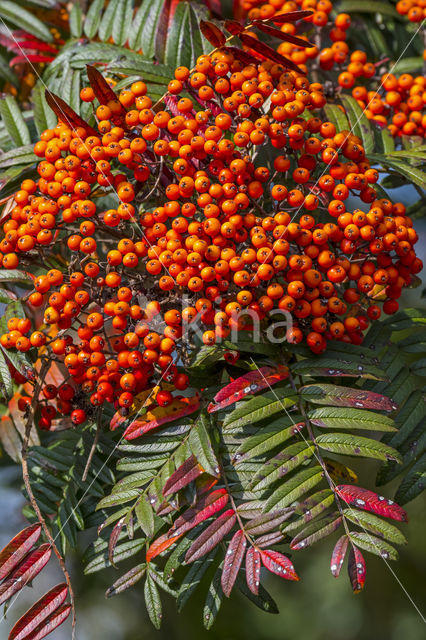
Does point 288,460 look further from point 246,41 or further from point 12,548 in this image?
point 246,41

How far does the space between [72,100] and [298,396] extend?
90cm

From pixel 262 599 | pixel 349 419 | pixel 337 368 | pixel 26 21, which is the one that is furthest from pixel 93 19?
pixel 262 599

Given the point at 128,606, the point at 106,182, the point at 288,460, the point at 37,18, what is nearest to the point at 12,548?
the point at 288,460

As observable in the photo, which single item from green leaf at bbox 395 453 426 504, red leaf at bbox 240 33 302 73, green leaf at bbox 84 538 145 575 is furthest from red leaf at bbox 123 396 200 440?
red leaf at bbox 240 33 302 73

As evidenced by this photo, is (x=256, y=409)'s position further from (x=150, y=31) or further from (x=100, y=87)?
(x=150, y=31)

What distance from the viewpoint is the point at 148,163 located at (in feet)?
3.98

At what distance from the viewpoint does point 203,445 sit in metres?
1.15

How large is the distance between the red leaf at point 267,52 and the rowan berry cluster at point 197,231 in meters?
0.03

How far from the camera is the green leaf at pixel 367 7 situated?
183 centimetres

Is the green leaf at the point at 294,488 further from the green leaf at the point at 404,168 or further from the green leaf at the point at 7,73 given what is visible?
the green leaf at the point at 7,73

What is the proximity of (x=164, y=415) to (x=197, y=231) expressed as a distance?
36 centimetres

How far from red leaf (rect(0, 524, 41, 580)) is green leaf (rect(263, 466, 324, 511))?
43 cm

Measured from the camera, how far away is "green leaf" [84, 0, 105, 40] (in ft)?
5.90

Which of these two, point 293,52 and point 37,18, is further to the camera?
point 37,18
